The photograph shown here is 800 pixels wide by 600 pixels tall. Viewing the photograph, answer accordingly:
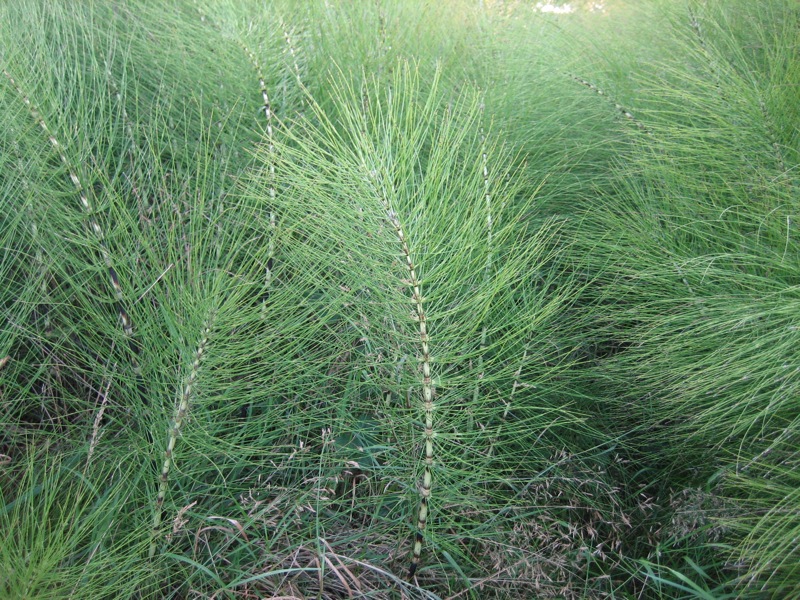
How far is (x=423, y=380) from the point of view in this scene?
5.01ft

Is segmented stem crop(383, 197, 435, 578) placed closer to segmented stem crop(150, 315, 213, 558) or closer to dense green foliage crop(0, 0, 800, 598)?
dense green foliage crop(0, 0, 800, 598)

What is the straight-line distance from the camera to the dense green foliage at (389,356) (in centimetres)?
152

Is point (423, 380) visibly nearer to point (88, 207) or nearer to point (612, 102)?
point (88, 207)

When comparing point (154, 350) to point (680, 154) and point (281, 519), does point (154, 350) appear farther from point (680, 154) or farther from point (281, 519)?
point (680, 154)

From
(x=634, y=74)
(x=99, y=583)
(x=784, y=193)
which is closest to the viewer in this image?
(x=99, y=583)

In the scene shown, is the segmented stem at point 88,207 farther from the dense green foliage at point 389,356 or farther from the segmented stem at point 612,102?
the segmented stem at point 612,102

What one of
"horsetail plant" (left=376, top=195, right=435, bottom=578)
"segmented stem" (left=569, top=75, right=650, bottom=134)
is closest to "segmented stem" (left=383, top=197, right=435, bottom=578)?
"horsetail plant" (left=376, top=195, right=435, bottom=578)

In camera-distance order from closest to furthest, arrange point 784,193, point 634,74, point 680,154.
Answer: point 784,193, point 680,154, point 634,74

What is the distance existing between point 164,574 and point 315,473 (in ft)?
1.53

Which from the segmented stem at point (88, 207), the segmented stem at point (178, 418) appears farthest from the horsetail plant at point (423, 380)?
the segmented stem at point (88, 207)

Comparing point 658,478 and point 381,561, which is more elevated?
point 658,478

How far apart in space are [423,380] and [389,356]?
234 millimetres

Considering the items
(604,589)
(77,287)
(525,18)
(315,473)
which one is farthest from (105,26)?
(604,589)

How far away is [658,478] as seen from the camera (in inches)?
73.7
